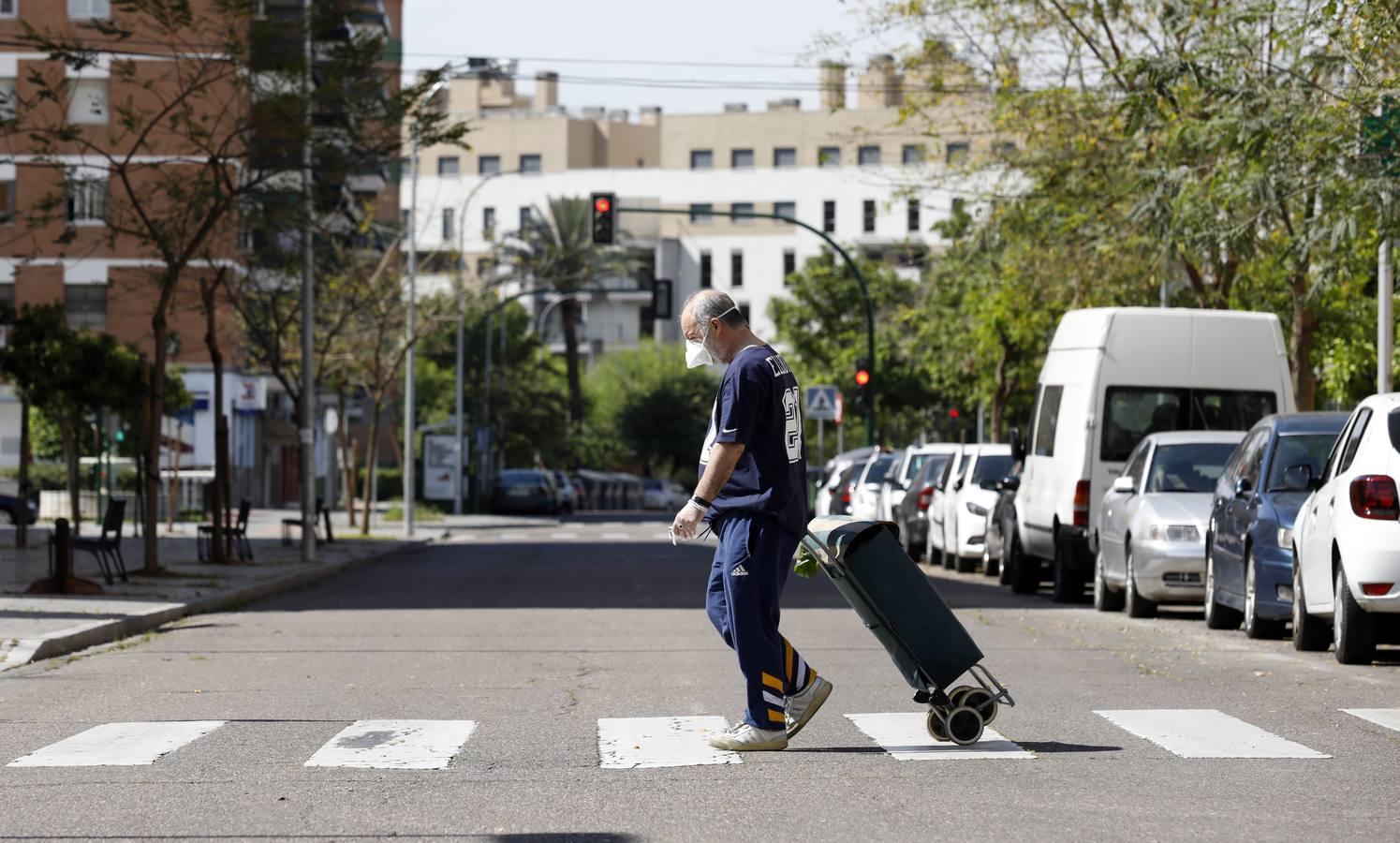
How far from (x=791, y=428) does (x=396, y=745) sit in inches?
84.0

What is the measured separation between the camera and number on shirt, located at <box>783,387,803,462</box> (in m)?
9.14

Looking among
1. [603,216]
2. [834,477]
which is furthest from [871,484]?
[603,216]

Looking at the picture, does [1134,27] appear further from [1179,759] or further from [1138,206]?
[1179,759]

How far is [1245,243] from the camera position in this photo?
22203mm

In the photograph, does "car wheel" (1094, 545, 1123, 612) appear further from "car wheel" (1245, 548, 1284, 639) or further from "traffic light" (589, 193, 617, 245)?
"traffic light" (589, 193, 617, 245)

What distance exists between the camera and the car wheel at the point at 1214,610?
17047 mm

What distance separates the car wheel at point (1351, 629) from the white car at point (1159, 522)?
392cm

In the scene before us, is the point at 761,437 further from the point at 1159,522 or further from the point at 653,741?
the point at 1159,522

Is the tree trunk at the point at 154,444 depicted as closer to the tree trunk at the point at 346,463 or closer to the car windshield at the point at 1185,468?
the car windshield at the point at 1185,468

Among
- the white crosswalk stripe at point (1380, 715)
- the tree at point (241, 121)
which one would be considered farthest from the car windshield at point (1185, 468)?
the tree at point (241, 121)

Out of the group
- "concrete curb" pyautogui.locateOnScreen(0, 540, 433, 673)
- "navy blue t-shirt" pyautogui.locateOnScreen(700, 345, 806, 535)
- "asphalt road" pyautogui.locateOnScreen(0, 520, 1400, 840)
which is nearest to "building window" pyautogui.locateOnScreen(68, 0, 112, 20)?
"concrete curb" pyautogui.locateOnScreen(0, 540, 433, 673)

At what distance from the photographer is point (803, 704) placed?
30.4 ft

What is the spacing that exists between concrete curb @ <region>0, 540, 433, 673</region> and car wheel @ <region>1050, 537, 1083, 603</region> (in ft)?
25.0

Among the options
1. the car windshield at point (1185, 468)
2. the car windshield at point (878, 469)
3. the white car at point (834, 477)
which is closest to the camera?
the car windshield at point (1185, 468)
